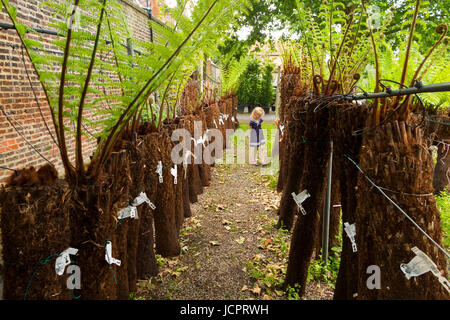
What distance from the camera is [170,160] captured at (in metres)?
3.18

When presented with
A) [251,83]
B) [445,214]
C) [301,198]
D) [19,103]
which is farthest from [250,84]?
[301,198]

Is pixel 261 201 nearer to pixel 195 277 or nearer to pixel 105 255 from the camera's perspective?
pixel 195 277

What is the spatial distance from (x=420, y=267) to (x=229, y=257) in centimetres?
253

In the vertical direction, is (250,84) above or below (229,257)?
above

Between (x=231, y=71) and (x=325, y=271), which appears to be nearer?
(x=325, y=271)

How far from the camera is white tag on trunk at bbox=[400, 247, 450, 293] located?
1.16 metres

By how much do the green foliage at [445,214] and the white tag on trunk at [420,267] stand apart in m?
3.33

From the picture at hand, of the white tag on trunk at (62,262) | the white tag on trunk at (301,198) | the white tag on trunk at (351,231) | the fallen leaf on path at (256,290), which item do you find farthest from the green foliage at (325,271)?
the white tag on trunk at (62,262)

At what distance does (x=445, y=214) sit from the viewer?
427 cm

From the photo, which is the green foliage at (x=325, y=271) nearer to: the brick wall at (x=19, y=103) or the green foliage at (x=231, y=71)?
the brick wall at (x=19, y=103)

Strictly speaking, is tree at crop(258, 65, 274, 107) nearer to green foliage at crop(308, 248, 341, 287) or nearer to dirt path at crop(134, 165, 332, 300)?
dirt path at crop(134, 165, 332, 300)

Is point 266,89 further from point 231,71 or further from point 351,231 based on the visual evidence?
point 351,231
